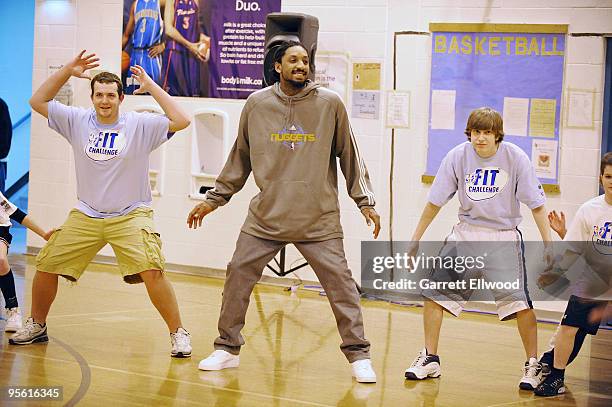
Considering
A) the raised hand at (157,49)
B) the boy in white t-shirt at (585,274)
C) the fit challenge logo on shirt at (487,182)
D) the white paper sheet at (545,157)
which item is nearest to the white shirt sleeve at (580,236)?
the boy in white t-shirt at (585,274)

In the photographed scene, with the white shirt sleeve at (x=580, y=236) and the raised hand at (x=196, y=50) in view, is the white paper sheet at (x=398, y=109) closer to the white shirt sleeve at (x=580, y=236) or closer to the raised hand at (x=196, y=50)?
the raised hand at (x=196, y=50)

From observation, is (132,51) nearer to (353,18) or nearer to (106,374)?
(353,18)

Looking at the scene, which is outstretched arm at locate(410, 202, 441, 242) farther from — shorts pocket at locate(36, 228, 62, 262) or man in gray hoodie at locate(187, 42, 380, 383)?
shorts pocket at locate(36, 228, 62, 262)

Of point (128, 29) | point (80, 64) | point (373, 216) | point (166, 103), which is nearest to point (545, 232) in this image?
point (373, 216)

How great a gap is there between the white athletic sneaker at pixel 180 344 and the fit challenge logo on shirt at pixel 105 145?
43.2 inches

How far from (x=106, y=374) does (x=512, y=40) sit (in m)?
4.63

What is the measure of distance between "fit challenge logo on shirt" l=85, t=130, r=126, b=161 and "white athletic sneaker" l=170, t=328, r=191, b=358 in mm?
1097

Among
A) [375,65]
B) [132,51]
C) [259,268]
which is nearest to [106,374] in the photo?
[259,268]

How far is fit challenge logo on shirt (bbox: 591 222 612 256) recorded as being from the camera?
5.38 metres

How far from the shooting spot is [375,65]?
9039 mm

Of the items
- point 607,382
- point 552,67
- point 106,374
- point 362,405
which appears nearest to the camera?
point 362,405

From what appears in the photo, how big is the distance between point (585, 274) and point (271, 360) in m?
1.86

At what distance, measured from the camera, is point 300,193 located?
547 cm

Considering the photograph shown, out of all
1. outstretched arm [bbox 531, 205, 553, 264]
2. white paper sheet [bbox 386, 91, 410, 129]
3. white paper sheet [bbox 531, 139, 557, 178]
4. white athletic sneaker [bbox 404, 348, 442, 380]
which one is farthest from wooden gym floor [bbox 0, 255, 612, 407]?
white paper sheet [bbox 386, 91, 410, 129]
